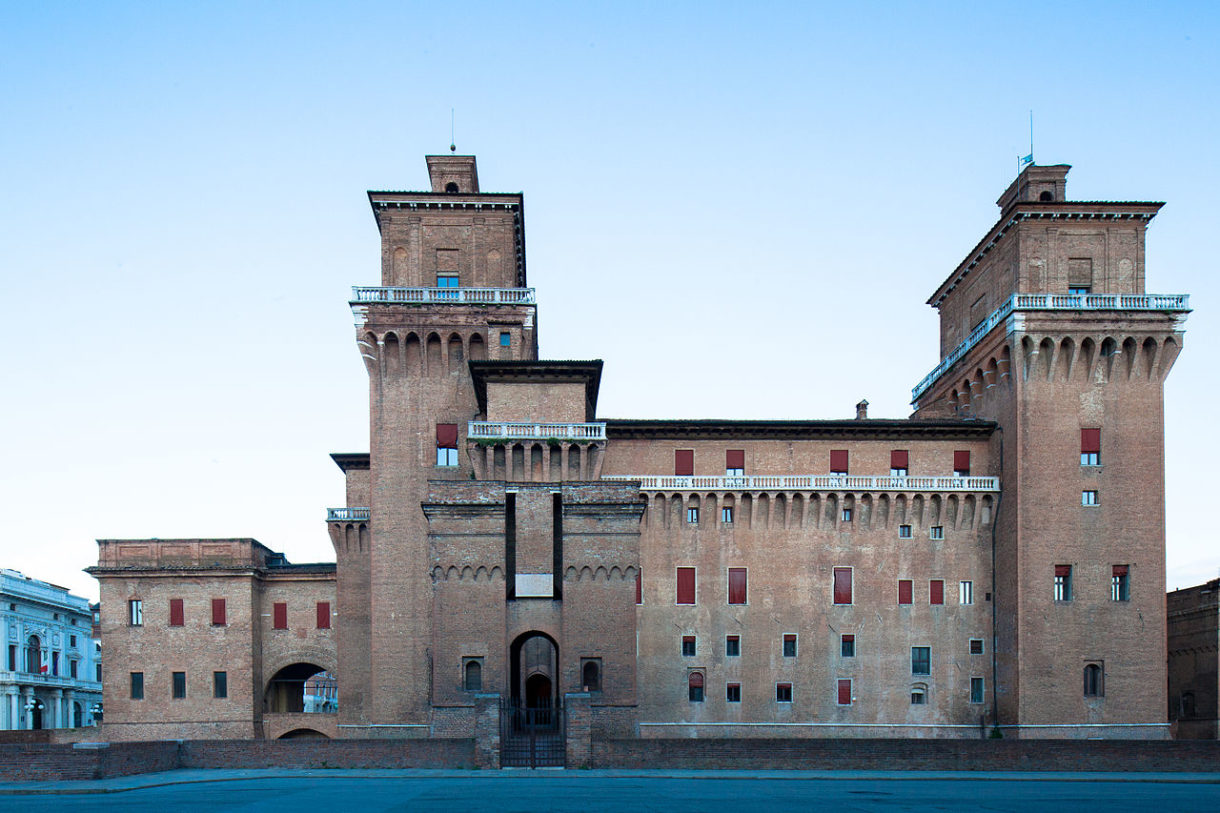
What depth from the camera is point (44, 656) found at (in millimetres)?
75250

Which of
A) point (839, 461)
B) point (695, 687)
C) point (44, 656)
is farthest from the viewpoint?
point (44, 656)

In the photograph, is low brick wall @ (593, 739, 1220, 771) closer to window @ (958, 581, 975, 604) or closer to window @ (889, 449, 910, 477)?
window @ (958, 581, 975, 604)

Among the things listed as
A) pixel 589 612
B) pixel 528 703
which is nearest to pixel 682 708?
pixel 528 703

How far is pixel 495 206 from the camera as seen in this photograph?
48.8 metres

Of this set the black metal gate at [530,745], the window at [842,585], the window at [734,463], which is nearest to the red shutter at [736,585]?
the window at [842,585]

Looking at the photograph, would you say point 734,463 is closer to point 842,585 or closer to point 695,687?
point 842,585

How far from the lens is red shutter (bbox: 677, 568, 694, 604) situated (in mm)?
49000

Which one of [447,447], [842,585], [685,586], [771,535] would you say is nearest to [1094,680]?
[842,585]

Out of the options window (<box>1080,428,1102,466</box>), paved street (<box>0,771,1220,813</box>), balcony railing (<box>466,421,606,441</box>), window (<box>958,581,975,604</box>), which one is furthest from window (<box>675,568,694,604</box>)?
window (<box>1080,428,1102,466</box>)

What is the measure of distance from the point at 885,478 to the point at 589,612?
57.4 feet

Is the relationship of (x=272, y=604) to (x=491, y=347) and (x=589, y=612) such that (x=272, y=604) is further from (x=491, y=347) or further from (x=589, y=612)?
(x=589, y=612)

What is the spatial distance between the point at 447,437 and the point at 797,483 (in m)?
16.5

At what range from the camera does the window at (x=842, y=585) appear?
49.2 m

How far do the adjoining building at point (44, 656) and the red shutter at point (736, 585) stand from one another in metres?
45.6
